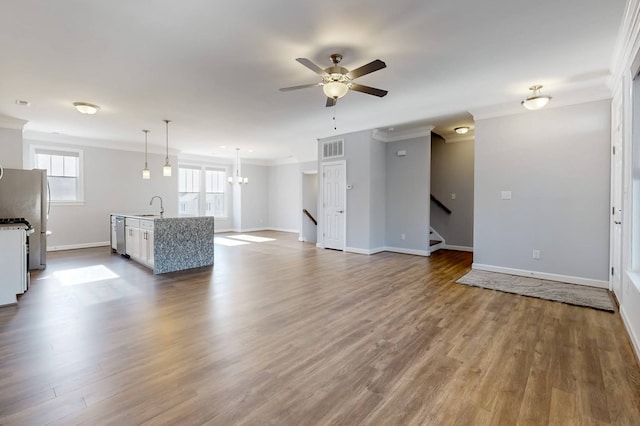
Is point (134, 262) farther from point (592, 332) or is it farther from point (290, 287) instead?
point (592, 332)

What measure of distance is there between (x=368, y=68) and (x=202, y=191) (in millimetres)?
9161

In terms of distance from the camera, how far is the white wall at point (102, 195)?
7.50 meters

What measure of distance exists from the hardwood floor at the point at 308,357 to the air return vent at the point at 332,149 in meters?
3.87

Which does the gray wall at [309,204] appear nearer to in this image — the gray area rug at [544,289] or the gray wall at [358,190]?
the gray wall at [358,190]

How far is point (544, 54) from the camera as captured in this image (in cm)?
339

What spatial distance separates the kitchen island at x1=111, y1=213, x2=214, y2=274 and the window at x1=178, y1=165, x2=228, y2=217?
4549 mm

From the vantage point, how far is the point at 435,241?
7.60 metres

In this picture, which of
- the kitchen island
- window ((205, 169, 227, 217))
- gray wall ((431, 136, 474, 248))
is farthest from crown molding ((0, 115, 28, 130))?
gray wall ((431, 136, 474, 248))

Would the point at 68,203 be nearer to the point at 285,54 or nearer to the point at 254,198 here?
the point at 254,198

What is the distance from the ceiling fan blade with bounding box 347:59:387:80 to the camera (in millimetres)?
2875

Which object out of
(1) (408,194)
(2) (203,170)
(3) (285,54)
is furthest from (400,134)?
(2) (203,170)

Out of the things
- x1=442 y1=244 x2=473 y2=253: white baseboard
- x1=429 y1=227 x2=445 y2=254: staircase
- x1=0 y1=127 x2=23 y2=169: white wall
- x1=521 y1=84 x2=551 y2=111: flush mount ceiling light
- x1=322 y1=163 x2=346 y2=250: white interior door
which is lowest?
x1=442 y1=244 x2=473 y2=253: white baseboard

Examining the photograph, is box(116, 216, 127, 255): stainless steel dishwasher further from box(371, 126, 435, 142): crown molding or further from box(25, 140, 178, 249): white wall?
box(371, 126, 435, 142): crown molding

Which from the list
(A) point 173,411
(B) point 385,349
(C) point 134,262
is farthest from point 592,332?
(C) point 134,262
